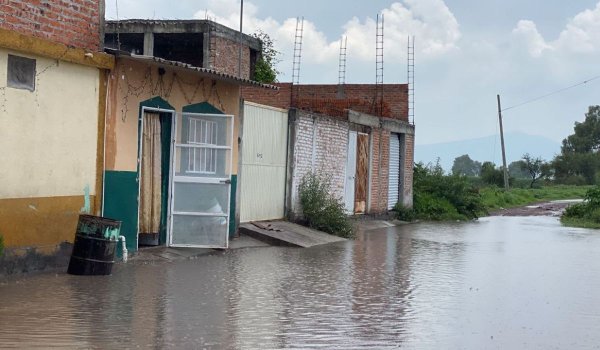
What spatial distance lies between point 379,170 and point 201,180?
11823mm

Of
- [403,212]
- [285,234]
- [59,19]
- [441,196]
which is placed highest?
[59,19]

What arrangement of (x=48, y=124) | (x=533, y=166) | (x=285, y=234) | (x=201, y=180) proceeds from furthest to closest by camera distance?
(x=533, y=166), (x=285, y=234), (x=201, y=180), (x=48, y=124)

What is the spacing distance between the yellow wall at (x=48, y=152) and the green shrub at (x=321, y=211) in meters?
7.75

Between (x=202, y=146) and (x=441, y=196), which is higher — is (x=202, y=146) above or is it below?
above

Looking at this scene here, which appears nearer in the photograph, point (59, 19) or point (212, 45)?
point (59, 19)

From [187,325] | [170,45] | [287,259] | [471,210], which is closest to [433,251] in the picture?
[287,259]

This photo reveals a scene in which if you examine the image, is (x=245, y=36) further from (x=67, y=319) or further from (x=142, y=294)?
(x=67, y=319)

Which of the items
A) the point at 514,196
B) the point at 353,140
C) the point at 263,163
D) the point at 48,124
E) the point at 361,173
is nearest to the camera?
the point at 48,124

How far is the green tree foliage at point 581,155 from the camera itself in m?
89.0

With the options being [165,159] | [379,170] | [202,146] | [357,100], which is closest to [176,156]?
[165,159]

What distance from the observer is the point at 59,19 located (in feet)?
35.4

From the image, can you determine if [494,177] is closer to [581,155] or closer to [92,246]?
[581,155]

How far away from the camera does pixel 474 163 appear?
489 feet

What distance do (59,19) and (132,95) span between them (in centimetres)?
181
